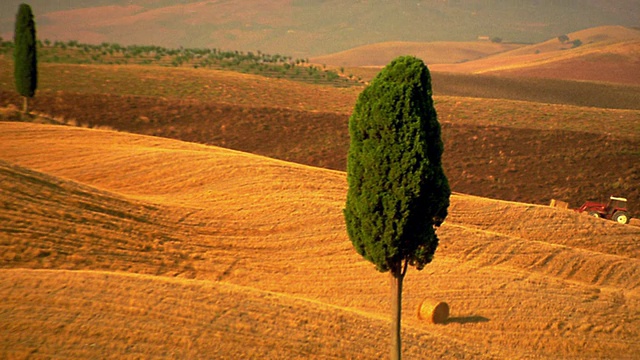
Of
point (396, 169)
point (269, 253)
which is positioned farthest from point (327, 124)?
point (396, 169)

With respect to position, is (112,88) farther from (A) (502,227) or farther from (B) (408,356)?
(B) (408,356)

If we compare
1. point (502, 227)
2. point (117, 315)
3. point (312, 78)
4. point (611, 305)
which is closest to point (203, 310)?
point (117, 315)

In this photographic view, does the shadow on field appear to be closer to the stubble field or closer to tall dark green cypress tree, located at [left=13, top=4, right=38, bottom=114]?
the stubble field

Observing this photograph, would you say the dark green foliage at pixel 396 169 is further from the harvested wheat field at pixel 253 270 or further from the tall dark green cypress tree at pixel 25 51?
the tall dark green cypress tree at pixel 25 51

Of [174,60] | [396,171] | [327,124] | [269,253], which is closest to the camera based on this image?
[396,171]

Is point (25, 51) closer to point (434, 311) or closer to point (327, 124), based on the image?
point (327, 124)

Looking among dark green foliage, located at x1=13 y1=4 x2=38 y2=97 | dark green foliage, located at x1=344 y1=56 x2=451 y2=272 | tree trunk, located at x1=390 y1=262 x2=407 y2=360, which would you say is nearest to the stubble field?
tree trunk, located at x1=390 y1=262 x2=407 y2=360
